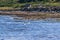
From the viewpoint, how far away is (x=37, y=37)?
1038 inches

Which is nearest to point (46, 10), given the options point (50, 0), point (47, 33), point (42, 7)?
point (42, 7)

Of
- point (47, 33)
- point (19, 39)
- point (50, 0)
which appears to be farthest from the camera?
point (50, 0)

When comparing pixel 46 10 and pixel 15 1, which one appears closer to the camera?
pixel 46 10

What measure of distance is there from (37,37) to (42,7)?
3432cm

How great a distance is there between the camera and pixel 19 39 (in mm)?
25266

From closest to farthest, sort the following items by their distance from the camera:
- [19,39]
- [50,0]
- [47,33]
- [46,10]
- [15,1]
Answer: [19,39], [47,33], [46,10], [50,0], [15,1]

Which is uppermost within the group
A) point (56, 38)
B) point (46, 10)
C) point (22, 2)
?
point (22, 2)

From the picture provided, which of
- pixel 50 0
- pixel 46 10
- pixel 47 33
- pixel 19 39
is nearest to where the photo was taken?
pixel 19 39

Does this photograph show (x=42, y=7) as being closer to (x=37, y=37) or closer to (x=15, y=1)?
(x=15, y=1)

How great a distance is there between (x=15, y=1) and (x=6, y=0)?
193 inches

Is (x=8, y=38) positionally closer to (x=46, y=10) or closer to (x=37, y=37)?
(x=37, y=37)

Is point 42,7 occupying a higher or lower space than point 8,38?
higher

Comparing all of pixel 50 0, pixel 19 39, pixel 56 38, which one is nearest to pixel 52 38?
pixel 56 38

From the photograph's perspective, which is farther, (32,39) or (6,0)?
(6,0)
